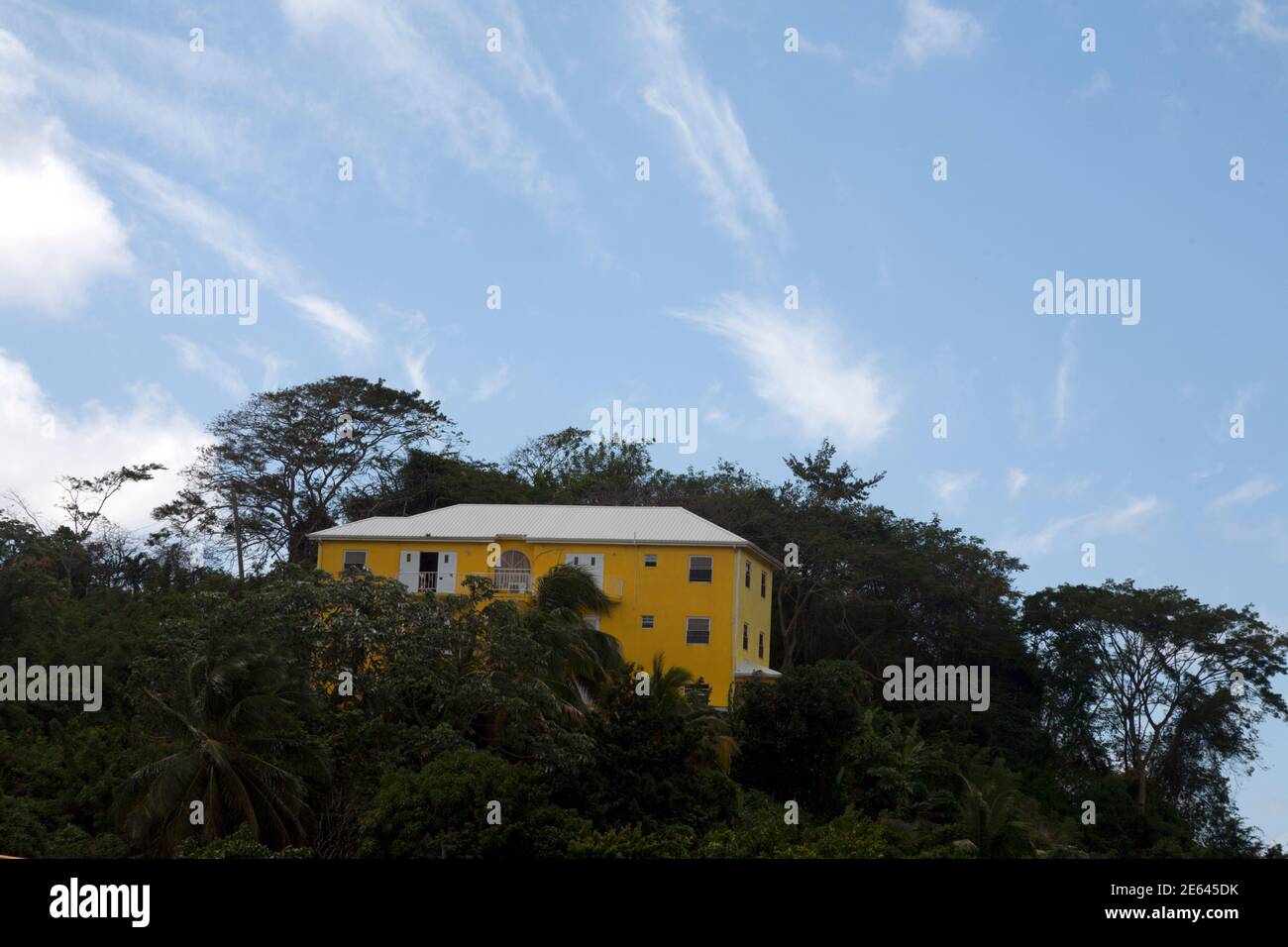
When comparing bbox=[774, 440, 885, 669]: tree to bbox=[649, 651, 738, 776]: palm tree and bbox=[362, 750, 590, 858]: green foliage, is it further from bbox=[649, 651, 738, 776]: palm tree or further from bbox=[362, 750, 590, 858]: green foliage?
bbox=[362, 750, 590, 858]: green foliage

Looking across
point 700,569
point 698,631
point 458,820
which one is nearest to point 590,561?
point 700,569

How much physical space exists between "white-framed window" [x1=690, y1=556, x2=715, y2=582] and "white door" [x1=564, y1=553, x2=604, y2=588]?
2878 millimetres

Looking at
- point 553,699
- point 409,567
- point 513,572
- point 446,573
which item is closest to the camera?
point 553,699

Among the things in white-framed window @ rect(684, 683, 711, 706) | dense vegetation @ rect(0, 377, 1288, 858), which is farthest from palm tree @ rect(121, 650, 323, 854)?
white-framed window @ rect(684, 683, 711, 706)

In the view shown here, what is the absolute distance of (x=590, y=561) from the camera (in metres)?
45.2

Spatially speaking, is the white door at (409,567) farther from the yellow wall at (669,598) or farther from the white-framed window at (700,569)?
the white-framed window at (700,569)

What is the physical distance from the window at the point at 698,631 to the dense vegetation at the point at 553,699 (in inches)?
43.3

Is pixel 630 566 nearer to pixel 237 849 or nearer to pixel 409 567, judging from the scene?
pixel 409 567

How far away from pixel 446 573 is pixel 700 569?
846cm

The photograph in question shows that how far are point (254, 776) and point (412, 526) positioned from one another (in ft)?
70.3

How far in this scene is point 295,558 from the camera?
54250 millimetres
